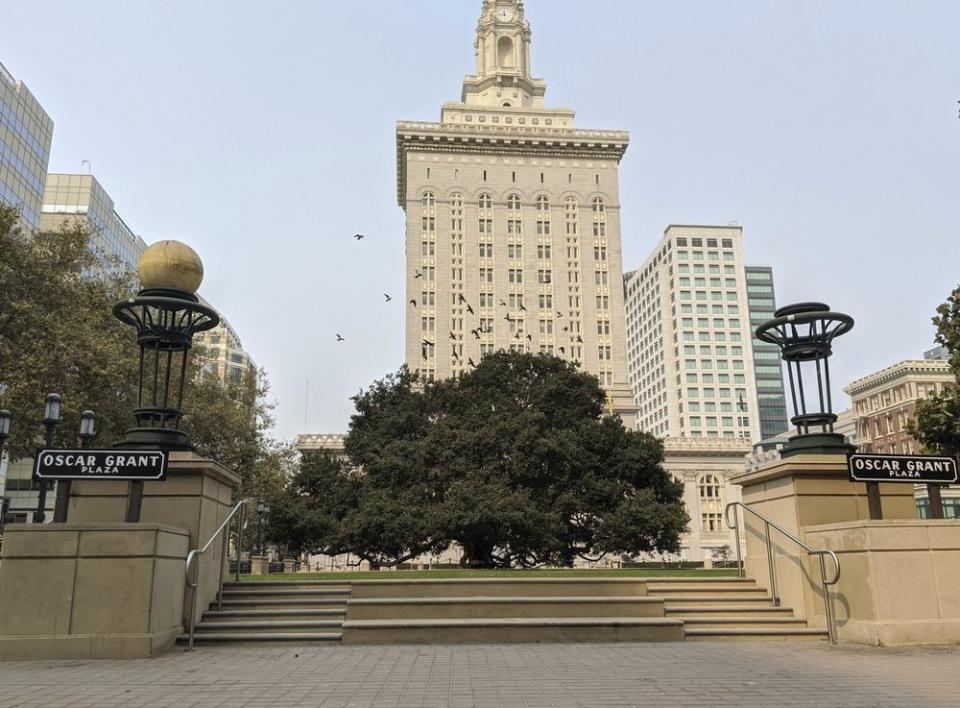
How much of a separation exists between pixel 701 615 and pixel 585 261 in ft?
300

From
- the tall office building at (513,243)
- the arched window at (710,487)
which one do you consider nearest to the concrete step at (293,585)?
the tall office building at (513,243)

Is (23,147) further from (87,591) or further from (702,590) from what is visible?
(702,590)

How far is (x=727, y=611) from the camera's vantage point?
13.0 meters

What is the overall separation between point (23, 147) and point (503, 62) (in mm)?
78459

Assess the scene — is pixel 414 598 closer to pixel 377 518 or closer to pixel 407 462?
pixel 377 518

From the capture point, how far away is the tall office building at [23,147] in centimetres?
5700

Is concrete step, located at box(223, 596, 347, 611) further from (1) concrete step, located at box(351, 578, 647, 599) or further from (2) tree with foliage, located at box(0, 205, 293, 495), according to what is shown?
(2) tree with foliage, located at box(0, 205, 293, 495)

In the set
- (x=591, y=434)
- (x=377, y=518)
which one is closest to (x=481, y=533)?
(x=377, y=518)

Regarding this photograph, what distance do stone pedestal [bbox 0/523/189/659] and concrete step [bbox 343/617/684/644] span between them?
3.07 m

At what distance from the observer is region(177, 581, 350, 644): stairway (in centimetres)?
1168

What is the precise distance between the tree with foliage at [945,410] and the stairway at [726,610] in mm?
12779

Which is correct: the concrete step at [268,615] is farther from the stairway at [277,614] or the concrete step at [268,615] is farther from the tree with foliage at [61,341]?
the tree with foliage at [61,341]

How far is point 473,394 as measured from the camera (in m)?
35.7

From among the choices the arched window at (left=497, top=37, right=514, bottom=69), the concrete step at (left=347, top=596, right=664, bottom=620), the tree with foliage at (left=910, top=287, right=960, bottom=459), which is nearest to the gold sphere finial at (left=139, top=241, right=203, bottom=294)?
the concrete step at (left=347, top=596, right=664, bottom=620)
